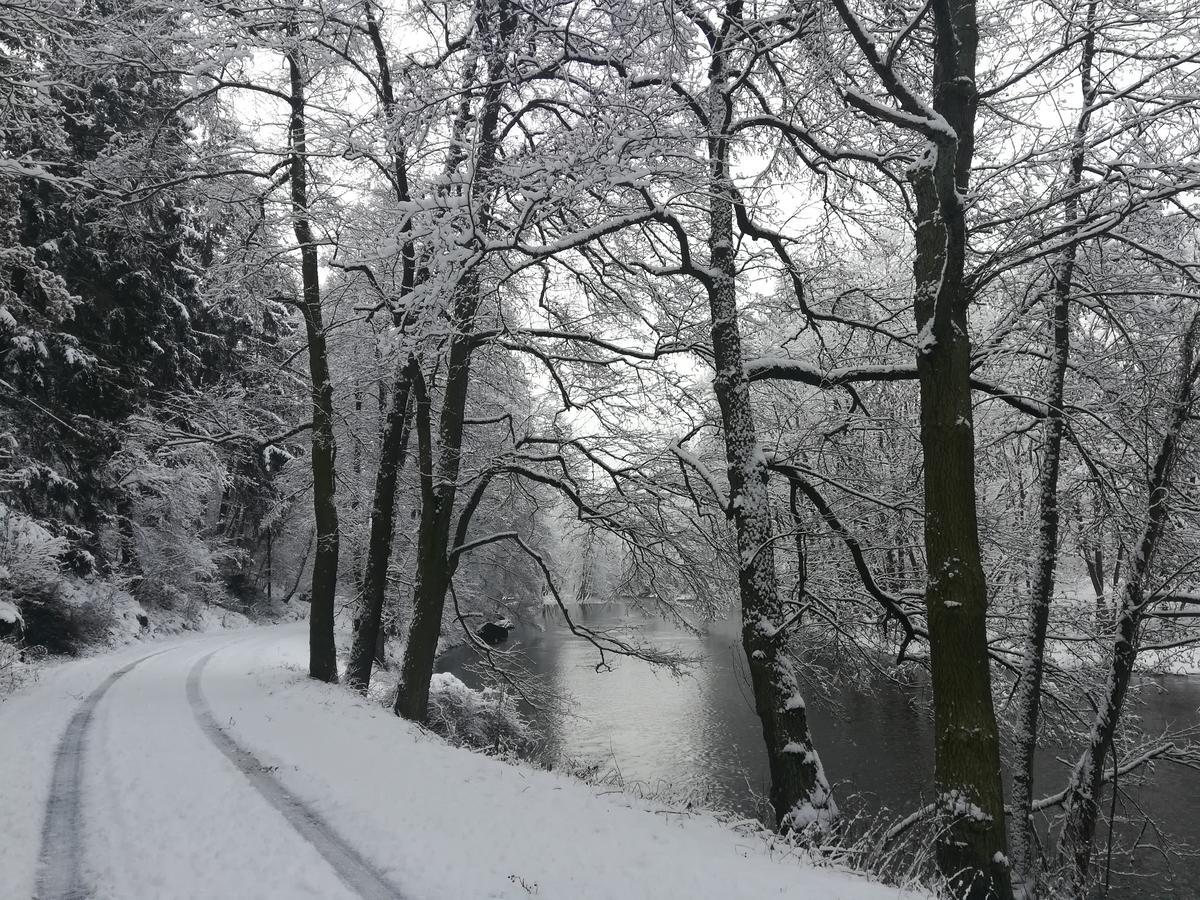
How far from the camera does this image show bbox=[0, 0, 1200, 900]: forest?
5.30 m

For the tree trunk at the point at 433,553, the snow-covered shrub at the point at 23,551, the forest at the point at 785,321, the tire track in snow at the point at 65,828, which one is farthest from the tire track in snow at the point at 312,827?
the snow-covered shrub at the point at 23,551

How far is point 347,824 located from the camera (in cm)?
543

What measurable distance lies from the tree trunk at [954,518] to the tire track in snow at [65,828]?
5882 millimetres

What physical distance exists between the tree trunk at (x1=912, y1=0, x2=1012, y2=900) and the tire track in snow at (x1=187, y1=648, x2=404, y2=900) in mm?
3937

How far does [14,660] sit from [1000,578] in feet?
52.4

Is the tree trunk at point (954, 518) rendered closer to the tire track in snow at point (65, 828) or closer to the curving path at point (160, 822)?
the curving path at point (160, 822)

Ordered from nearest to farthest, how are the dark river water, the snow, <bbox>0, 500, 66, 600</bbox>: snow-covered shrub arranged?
1. the dark river water
2. the snow
3. <bbox>0, 500, 66, 600</bbox>: snow-covered shrub

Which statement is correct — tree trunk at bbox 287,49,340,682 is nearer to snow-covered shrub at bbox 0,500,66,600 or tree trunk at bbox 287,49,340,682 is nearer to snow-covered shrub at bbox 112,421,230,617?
snow-covered shrub at bbox 112,421,230,617

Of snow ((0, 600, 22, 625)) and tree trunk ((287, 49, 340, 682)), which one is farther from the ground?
tree trunk ((287, 49, 340, 682))

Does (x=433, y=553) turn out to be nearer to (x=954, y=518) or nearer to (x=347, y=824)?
(x=347, y=824)

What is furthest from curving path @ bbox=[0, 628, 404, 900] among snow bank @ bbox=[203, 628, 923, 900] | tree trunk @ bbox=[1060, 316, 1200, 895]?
tree trunk @ bbox=[1060, 316, 1200, 895]

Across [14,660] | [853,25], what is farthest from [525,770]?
[14,660]

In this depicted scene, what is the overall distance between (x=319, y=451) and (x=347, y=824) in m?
8.44

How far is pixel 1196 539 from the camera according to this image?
8328mm
